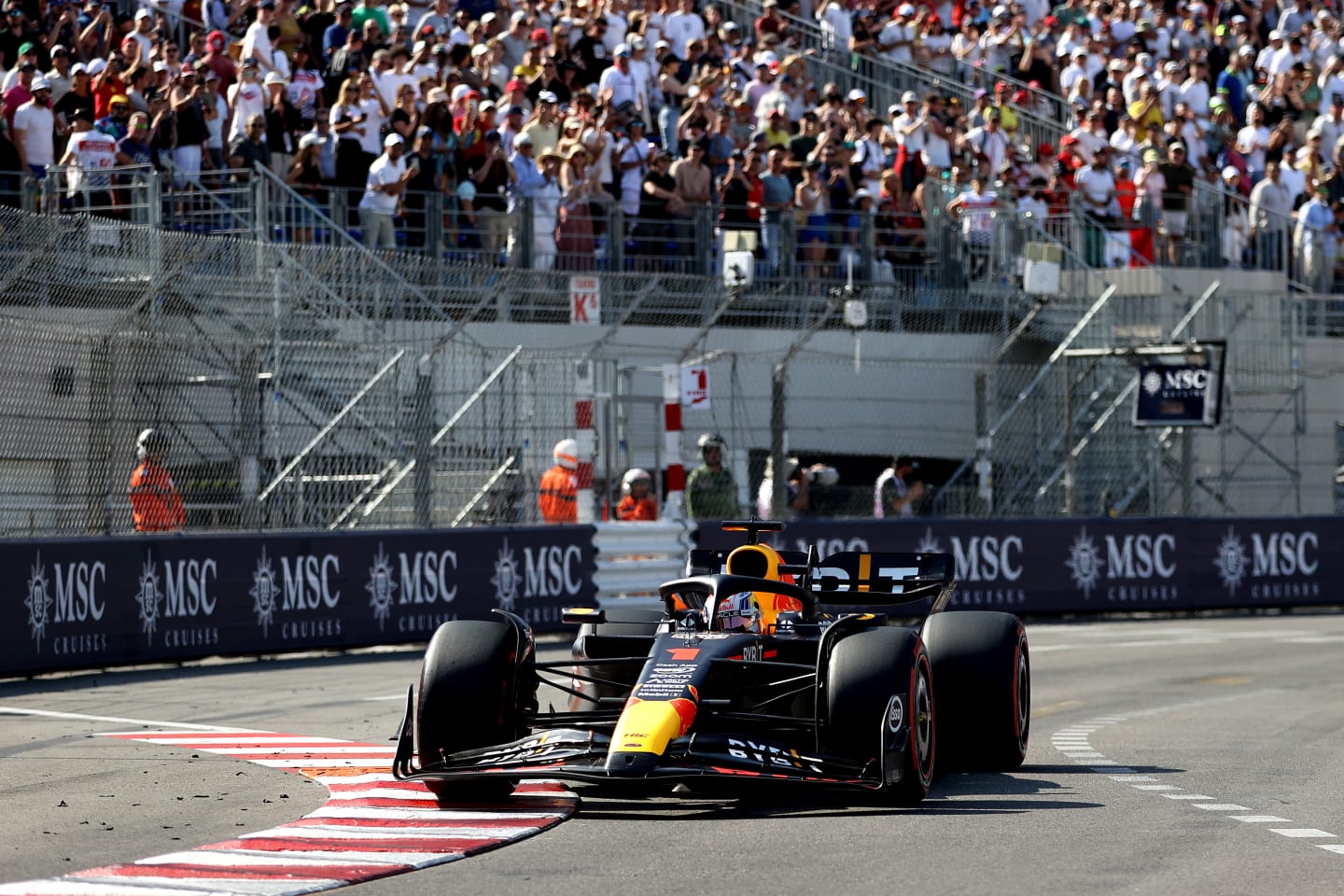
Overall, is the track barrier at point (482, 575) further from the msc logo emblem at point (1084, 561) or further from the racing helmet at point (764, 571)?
the racing helmet at point (764, 571)

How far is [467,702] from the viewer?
27.5 ft

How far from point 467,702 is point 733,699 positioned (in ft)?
3.57

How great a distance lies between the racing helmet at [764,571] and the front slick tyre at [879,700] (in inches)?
32.9

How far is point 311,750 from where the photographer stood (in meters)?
10.3

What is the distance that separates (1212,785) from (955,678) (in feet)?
A: 3.93

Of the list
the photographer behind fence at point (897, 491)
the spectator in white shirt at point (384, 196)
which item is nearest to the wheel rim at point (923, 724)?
the spectator in white shirt at point (384, 196)

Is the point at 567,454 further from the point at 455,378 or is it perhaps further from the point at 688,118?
the point at 688,118

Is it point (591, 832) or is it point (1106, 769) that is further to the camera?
point (1106, 769)

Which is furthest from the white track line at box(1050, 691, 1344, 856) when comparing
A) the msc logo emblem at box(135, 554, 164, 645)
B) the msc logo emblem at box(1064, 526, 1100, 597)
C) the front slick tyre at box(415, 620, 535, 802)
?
the msc logo emblem at box(1064, 526, 1100, 597)

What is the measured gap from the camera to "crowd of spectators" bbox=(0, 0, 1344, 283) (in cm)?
1917

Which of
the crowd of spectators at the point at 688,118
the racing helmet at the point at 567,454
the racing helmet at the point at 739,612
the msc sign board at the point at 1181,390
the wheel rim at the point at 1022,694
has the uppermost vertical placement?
the crowd of spectators at the point at 688,118

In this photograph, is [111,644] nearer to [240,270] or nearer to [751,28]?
[240,270]

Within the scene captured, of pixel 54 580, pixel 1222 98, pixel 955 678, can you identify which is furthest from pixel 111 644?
pixel 1222 98

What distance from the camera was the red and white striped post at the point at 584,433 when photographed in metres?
17.8
